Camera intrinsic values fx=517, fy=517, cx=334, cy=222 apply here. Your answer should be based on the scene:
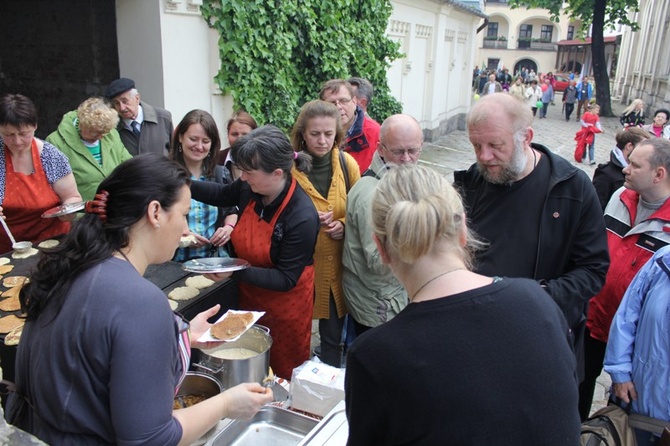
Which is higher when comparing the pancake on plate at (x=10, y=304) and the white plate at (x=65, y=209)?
the white plate at (x=65, y=209)

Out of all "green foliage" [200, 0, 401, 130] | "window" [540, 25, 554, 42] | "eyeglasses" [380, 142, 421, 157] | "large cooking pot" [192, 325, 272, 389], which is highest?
"window" [540, 25, 554, 42]

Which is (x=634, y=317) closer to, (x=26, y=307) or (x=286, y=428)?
(x=286, y=428)

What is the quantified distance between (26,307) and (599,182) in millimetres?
4216

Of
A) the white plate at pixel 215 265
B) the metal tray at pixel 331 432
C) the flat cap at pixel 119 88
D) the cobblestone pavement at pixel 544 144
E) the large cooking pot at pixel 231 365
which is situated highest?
the flat cap at pixel 119 88

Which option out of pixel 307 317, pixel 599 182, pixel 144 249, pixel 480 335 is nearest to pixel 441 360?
pixel 480 335

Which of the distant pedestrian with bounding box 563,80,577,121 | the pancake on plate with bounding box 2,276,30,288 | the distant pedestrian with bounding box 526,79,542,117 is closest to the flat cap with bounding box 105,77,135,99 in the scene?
the pancake on plate with bounding box 2,276,30,288

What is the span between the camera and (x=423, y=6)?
13523 millimetres

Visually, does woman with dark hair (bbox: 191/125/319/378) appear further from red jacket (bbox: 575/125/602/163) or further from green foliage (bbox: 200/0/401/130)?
red jacket (bbox: 575/125/602/163)

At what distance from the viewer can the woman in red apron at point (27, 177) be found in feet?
10.4

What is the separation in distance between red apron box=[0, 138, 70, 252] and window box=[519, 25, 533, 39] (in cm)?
6244

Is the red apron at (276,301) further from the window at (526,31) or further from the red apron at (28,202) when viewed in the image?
the window at (526,31)

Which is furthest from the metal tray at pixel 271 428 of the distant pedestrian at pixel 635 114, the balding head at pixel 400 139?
the distant pedestrian at pixel 635 114

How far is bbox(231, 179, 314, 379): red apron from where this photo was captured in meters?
2.77

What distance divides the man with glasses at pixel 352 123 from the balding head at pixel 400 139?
66.1 inches
